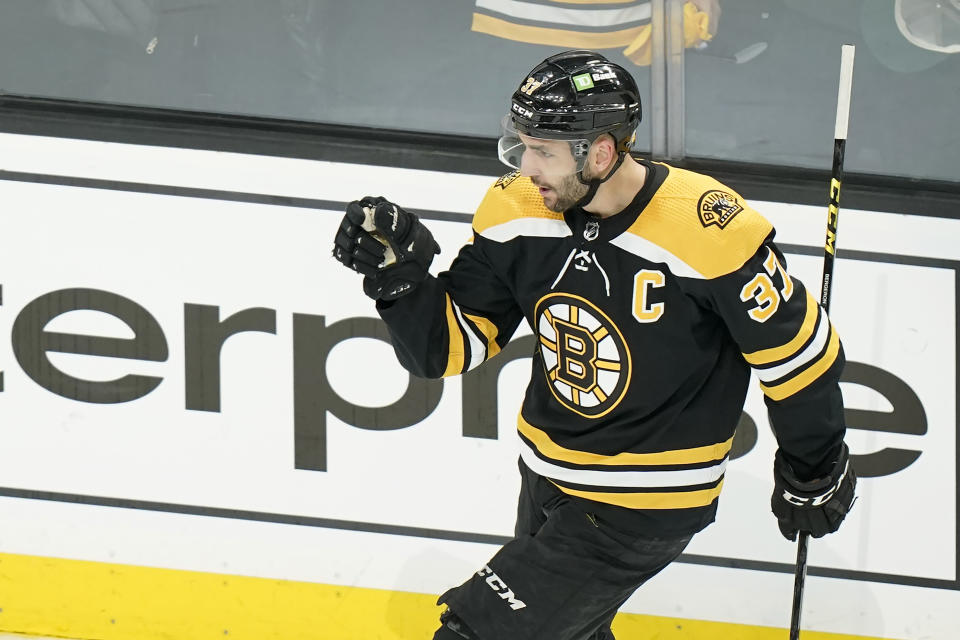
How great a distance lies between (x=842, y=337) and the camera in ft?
7.82

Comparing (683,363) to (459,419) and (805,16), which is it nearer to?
(459,419)

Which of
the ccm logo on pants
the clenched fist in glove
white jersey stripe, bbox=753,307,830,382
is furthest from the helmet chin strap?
the ccm logo on pants

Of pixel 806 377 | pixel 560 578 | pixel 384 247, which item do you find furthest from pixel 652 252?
pixel 560 578

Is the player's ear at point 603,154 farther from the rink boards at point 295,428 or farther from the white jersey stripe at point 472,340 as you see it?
the rink boards at point 295,428

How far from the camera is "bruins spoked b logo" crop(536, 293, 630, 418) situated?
178 centimetres

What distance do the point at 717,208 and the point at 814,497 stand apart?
518mm

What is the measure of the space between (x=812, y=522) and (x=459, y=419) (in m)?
0.86

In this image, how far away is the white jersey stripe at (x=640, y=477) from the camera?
1.84m

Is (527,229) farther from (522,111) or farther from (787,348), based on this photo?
(787,348)

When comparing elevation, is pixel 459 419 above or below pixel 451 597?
above

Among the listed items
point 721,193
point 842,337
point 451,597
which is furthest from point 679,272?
point 842,337

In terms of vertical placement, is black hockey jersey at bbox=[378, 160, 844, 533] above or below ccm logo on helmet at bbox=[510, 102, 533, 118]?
below

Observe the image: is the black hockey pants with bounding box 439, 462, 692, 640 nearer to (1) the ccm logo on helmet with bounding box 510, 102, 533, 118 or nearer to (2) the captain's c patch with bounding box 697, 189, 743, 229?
(2) the captain's c patch with bounding box 697, 189, 743, 229

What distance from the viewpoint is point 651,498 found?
1851mm
